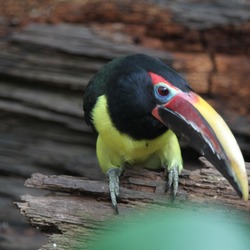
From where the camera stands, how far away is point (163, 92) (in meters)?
2.82

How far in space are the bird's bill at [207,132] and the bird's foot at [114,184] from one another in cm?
48

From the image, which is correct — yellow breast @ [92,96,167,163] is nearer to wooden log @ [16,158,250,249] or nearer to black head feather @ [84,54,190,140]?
black head feather @ [84,54,190,140]

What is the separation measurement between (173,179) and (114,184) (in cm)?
32

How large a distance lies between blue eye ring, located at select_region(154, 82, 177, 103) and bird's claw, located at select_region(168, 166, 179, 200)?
52cm

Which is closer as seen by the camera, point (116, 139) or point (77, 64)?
point (116, 139)

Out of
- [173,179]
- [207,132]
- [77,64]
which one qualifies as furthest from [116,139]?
[77,64]

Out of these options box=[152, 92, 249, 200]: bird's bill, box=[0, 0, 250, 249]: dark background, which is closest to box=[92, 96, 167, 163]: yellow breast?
box=[152, 92, 249, 200]: bird's bill

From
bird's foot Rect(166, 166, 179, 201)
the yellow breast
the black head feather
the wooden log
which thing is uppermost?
the black head feather

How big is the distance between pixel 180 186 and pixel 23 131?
5.17 feet

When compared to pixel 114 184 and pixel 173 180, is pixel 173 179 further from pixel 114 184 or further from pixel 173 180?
pixel 114 184

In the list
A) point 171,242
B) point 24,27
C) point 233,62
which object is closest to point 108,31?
point 24,27

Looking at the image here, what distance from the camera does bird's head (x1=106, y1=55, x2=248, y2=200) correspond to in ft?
8.02

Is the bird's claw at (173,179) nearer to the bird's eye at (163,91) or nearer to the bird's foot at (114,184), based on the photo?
the bird's foot at (114,184)

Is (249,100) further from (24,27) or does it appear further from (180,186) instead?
(24,27)
